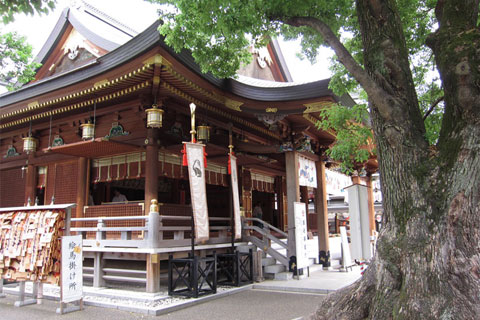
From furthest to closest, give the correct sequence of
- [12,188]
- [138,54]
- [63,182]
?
[12,188]
[63,182]
[138,54]

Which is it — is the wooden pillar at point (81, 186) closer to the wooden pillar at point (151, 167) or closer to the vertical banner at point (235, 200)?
the wooden pillar at point (151, 167)

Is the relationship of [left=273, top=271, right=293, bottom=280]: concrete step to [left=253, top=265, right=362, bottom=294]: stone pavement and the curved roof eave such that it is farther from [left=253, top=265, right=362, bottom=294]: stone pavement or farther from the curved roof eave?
the curved roof eave

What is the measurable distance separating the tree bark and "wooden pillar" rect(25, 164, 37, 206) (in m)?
10.9

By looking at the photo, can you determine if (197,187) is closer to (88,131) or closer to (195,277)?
(195,277)

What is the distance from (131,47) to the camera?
26.3 ft

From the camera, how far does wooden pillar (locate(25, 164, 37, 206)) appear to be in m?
12.5

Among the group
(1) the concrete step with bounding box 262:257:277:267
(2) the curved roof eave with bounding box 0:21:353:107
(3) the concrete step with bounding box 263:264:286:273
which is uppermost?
(2) the curved roof eave with bounding box 0:21:353:107

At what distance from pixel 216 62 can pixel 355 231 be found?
430 centimetres

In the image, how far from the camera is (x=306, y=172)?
12094mm

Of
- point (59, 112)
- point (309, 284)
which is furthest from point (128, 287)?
point (59, 112)

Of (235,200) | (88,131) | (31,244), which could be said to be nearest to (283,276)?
(235,200)

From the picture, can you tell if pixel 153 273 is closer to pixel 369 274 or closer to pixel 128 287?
pixel 128 287

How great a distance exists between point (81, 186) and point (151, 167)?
3.06 metres

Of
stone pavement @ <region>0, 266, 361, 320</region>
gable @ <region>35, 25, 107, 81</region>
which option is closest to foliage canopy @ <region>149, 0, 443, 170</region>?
stone pavement @ <region>0, 266, 361, 320</region>
